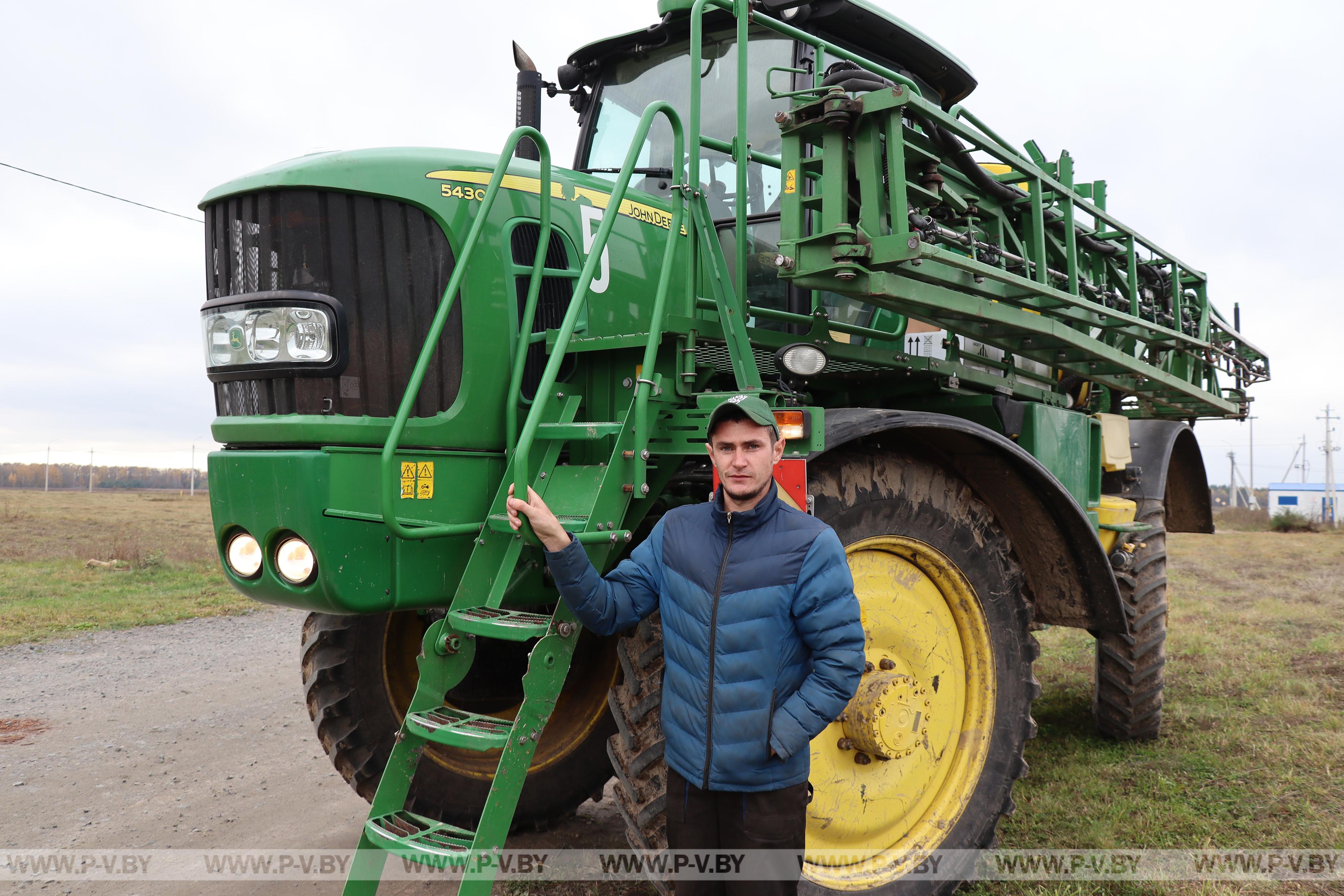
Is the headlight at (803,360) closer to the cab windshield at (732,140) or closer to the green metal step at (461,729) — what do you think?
the cab windshield at (732,140)

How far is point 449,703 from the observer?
12.1 ft

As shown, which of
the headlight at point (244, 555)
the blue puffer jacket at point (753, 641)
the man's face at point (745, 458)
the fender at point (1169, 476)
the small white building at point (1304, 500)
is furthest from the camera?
the small white building at point (1304, 500)

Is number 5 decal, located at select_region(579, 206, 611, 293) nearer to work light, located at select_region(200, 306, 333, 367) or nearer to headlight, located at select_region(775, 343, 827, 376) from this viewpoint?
headlight, located at select_region(775, 343, 827, 376)

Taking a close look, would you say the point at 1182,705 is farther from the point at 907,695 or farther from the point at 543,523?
the point at 543,523

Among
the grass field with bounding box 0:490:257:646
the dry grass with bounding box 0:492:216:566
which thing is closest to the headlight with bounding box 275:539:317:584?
the dry grass with bounding box 0:492:216:566

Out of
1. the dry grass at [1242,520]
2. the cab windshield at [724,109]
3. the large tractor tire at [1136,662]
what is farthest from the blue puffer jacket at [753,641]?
the dry grass at [1242,520]

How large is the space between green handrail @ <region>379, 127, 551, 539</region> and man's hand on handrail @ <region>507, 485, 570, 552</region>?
361mm

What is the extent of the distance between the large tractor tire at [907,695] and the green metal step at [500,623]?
12.5 inches

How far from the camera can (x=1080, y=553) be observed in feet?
12.9

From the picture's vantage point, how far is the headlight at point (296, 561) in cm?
275

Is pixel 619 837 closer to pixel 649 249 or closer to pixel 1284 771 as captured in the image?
pixel 649 249

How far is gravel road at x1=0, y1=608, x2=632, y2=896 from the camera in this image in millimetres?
4008

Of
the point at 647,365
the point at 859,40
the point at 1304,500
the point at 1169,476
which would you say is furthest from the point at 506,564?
the point at 1304,500

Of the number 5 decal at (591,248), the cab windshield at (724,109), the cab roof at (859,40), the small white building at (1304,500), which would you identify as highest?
the cab roof at (859,40)
